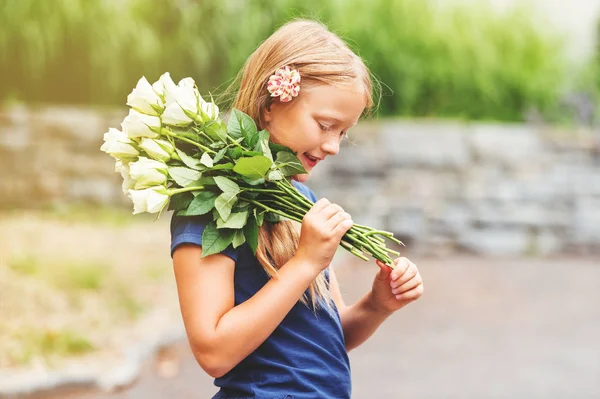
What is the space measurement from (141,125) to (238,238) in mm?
290

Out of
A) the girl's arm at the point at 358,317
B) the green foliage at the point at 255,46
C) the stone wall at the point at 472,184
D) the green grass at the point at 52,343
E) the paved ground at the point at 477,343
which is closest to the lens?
the girl's arm at the point at 358,317

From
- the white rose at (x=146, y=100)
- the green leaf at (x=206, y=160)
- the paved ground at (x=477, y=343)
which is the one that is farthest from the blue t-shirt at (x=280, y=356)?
the paved ground at (x=477, y=343)

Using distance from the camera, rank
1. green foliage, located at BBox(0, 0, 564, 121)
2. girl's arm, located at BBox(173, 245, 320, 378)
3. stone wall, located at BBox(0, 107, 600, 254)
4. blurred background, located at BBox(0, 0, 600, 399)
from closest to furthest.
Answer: girl's arm, located at BBox(173, 245, 320, 378) → blurred background, located at BBox(0, 0, 600, 399) → green foliage, located at BBox(0, 0, 564, 121) → stone wall, located at BBox(0, 107, 600, 254)

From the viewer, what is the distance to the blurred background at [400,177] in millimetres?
4926

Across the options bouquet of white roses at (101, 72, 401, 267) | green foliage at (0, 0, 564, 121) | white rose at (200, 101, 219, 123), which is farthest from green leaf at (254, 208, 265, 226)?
green foliage at (0, 0, 564, 121)

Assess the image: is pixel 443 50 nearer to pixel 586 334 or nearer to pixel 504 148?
pixel 504 148

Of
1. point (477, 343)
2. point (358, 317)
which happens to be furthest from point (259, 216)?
point (477, 343)

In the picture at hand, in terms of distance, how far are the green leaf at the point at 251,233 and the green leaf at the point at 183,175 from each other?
0.13 metres

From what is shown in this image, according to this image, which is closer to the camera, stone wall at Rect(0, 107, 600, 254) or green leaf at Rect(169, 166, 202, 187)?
green leaf at Rect(169, 166, 202, 187)

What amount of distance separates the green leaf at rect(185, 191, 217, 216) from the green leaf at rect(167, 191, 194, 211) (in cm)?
3

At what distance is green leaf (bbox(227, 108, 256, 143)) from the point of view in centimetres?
167

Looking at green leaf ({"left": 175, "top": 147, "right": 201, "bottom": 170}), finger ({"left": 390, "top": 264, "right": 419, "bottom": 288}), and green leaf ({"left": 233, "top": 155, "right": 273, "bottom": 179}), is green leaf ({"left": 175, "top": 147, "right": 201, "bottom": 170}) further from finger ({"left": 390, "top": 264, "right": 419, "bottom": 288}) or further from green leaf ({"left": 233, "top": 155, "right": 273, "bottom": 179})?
finger ({"left": 390, "top": 264, "right": 419, "bottom": 288})

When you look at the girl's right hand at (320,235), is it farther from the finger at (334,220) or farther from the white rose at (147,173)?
the white rose at (147,173)

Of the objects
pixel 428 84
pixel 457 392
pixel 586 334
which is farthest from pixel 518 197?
pixel 457 392
